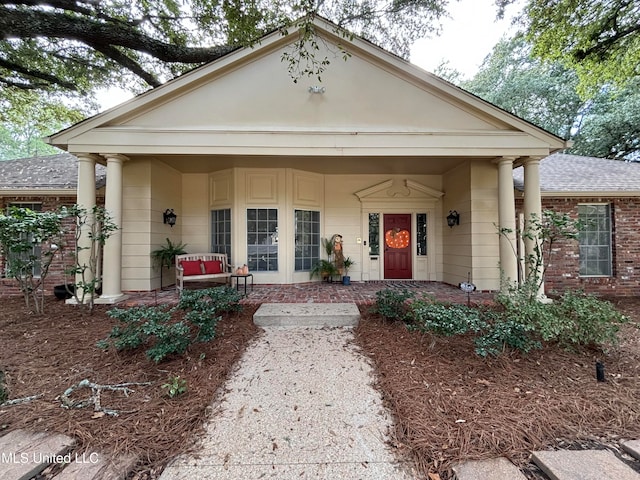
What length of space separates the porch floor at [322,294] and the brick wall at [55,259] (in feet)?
7.21

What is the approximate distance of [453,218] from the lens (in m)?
7.12

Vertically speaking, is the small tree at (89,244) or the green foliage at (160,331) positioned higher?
the small tree at (89,244)

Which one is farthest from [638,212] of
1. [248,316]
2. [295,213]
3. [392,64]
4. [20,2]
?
[20,2]

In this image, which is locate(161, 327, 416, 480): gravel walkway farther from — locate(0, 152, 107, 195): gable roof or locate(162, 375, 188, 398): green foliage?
locate(0, 152, 107, 195): gable roof

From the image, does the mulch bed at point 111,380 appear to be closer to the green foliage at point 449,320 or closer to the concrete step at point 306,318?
the concrete step at point 306,318

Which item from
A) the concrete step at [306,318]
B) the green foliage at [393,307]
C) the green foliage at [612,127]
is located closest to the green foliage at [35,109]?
the concrete step at [306,318]

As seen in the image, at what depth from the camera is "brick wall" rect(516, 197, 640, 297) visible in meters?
6.66

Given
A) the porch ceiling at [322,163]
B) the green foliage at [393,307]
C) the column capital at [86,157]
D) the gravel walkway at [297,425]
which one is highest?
the porch ceiling at [322,163]

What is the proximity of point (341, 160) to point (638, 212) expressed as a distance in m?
7.30

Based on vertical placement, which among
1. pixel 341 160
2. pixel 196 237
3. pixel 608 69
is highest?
pixel 608 69

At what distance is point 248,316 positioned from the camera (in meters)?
4.46

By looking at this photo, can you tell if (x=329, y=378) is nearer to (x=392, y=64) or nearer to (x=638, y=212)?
(x=392, y=64)

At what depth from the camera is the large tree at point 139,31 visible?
6.36m

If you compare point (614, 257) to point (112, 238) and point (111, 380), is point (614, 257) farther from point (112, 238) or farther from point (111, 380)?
point (112, 238)
